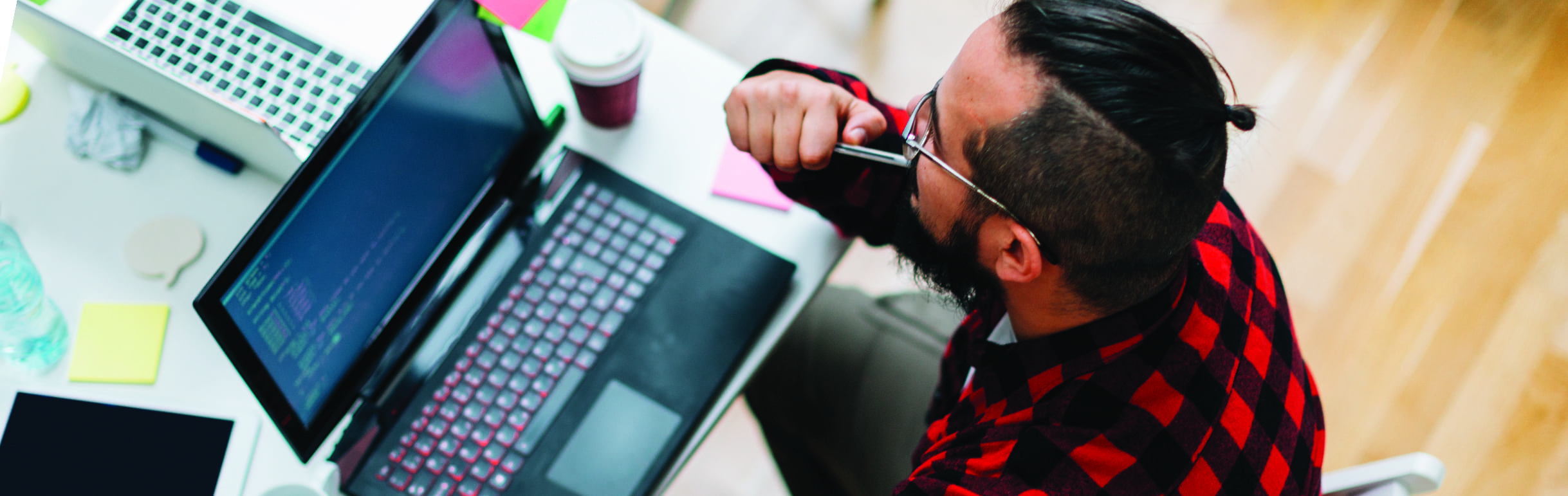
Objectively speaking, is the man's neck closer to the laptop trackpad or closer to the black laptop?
the black laptop

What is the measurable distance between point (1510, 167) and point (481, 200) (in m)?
1.98

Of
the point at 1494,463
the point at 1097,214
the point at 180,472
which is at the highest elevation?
the point at 1097,214

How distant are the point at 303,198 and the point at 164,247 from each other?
0.40 m

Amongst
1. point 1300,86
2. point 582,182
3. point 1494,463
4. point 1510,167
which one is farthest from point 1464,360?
point 582,182

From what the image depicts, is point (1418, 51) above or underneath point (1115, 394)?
above

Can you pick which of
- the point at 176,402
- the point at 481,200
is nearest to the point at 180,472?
the point at 176,402

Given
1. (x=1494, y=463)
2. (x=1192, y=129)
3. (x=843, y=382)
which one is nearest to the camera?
(x=1192, y=129)

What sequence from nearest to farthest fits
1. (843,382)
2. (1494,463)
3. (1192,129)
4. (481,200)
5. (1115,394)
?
(1192,129) < (1115,394) < (481,200) < (843,382) < (1494,463)

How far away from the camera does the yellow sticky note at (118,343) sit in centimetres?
91

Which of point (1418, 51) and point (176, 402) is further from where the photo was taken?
point (1418, 51)

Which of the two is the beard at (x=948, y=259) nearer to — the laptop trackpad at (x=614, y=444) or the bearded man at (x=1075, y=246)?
the bearded man at (x=1075, y=246)

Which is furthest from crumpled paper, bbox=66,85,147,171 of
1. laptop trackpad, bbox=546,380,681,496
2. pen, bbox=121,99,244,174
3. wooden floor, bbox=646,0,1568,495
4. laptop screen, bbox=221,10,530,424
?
wooden floor, bbox=646,0,1568,495

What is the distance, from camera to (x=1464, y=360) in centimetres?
171

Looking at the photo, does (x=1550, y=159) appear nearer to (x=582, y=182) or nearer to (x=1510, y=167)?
(x=1510, y=167)
